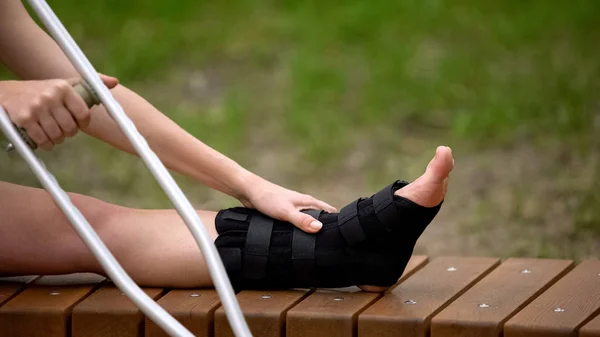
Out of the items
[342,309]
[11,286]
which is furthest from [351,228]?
[11,286]

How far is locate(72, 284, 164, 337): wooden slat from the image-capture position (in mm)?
2391

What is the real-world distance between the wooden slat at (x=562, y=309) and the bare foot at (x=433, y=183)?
30 centimetres

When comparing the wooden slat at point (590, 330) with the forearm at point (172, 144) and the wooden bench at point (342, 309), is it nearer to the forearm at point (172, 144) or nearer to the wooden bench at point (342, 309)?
the wooden bench at point (342, 309)

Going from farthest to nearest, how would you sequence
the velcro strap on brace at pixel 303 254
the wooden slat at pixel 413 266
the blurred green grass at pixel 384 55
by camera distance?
1. the blurred green grass at pixel 384 55
2. the wooden slat at pixel 413 266
3. the velcro strap on brace at pixel 303 254

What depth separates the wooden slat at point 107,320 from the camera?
2391 mm

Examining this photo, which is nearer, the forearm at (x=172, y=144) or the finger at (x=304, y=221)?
the finger at (x=304, y=221)

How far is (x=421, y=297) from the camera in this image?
8.13 feet

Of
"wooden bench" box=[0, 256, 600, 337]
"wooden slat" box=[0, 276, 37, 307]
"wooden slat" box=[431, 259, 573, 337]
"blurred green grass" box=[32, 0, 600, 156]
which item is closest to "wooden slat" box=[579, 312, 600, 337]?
"wooden bench" box=[0, 256, 600, 337]

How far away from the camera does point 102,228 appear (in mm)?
2592

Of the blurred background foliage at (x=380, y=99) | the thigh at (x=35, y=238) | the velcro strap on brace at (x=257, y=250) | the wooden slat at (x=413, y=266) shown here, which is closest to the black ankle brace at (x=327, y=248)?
the velcro strap on brace at (x=257, y=250)

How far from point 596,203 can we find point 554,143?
651mm

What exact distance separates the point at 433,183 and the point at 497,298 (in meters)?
0.34

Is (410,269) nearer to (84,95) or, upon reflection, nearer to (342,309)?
(342,309)

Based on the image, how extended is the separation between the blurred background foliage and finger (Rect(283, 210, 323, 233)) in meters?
1.84
